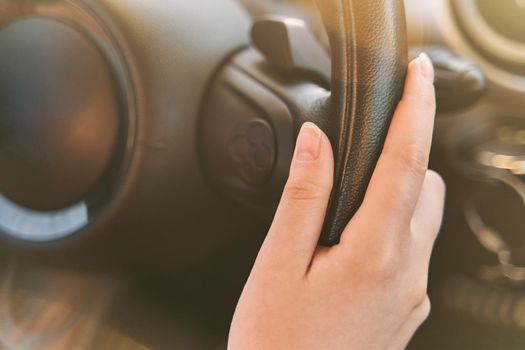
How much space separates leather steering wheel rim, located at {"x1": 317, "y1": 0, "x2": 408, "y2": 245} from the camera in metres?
0.55

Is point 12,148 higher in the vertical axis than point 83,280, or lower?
higher

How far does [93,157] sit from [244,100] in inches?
7.3

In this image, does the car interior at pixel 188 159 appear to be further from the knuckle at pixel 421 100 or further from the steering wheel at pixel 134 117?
the knuckle at pixel 421 100

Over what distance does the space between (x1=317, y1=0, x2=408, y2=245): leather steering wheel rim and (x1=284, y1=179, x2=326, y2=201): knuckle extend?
1 cm

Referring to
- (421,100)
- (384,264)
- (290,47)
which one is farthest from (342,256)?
(290,47)

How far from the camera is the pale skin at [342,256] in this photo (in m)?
0.57

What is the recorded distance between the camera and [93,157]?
33.1 inches

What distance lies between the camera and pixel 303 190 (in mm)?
577

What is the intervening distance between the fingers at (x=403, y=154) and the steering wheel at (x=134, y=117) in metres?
0.17

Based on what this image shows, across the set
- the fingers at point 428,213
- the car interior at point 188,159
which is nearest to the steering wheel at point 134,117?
the car interior at point 188,159

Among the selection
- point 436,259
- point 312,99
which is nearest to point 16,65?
point 312,99

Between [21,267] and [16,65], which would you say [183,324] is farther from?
[16,65]

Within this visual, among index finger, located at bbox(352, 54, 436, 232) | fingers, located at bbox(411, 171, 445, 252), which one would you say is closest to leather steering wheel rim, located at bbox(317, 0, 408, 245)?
index finger, located at bbox(352, 54, 436, 232)

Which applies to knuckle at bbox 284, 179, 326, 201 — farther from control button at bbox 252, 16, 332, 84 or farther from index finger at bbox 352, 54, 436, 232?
control button at bbox 252, 16, 332, 84
